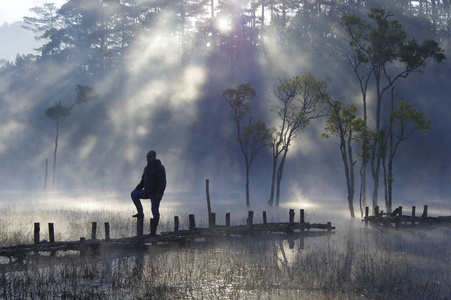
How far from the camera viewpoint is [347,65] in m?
85.2

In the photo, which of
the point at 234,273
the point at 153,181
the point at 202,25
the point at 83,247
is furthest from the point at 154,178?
the point at 202,25

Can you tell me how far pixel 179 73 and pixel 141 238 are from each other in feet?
235

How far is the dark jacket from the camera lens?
62.7 feet

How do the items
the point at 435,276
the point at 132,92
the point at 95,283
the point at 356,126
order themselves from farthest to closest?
the point at 132,92 → the point at 356,126 → the point at 435,276 → the point at 95,283

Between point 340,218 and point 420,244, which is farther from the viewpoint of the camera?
point 340,218

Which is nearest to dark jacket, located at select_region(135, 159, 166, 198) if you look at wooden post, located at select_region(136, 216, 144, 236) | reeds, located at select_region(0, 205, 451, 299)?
wooden post, located at select_region(136, 216, 144, 236)

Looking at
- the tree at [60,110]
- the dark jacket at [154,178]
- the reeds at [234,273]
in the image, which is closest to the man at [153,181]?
the dark jacket at [154,178]

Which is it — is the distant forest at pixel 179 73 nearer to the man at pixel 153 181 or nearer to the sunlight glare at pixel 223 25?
the sunlight glare at pixel 223 25

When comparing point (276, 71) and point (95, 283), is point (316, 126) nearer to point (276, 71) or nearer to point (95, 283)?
point (276, 71)

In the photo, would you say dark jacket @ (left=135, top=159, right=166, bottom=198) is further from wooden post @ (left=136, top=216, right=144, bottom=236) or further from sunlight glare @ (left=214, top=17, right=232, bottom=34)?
sunlight glare @ (left=214, top=17, right=232, bottom=34)

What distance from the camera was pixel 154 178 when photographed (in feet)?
63.3

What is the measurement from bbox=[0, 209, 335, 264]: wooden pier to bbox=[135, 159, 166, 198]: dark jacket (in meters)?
2.02

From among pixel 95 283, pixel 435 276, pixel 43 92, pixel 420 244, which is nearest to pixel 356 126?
pixel 420 244

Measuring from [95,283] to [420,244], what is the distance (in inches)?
651
